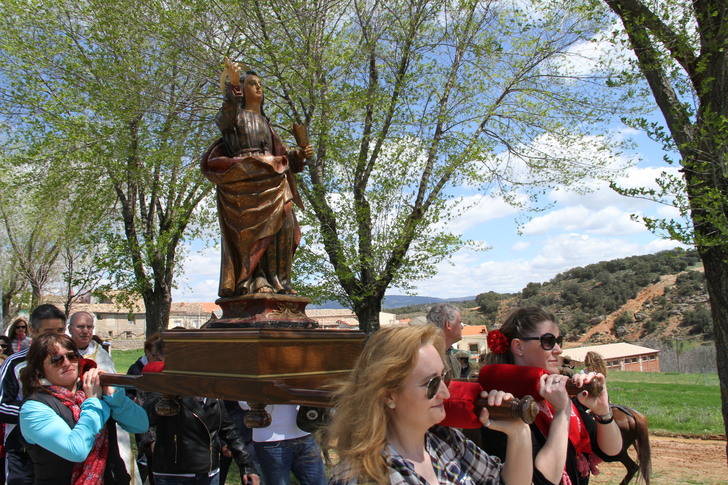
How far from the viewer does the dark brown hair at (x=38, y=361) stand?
3418 millimetres

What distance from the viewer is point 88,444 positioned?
330 cm

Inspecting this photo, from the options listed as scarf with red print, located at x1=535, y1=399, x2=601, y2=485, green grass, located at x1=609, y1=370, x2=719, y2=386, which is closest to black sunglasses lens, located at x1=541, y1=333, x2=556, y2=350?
scarf with red print, located at x1=535, y1=399, x2=601, y2=485

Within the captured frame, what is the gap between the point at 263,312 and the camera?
345 cm

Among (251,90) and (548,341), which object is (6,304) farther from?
A: (548,341)

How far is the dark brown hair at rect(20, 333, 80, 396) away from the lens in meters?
3.42

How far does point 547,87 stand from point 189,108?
739 cm

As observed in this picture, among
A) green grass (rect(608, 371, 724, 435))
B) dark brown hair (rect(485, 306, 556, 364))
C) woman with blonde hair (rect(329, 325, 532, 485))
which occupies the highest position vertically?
dark brown hair (rect(485, 306, 556, 364))

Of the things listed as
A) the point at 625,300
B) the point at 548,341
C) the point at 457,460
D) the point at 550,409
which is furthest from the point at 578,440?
the point at 625,300

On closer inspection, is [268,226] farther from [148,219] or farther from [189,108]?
[148,219]

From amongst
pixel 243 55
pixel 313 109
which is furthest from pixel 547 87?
pixel 243 55

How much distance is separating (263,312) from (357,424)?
5.31 ft

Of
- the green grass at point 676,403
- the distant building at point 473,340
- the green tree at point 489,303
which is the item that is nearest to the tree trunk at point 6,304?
A: the distant building at point 473,340

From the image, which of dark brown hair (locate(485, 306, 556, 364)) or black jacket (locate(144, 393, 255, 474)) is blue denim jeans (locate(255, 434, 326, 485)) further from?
dark brown hair (locate(485, 306, 556, 364))

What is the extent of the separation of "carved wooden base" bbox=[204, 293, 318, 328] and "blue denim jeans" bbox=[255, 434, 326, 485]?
1.50 m
